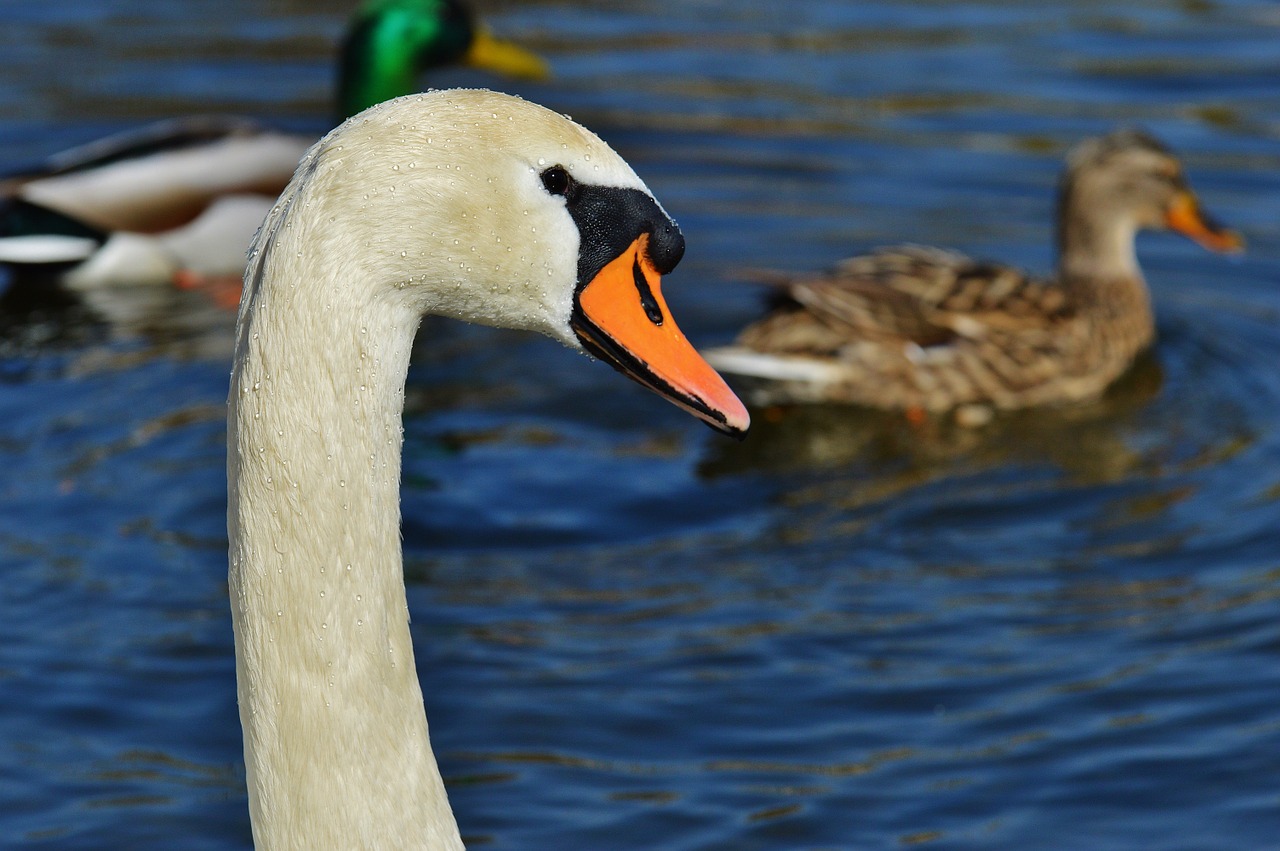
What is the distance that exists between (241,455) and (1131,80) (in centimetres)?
1053

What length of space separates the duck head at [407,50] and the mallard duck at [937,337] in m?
3.55

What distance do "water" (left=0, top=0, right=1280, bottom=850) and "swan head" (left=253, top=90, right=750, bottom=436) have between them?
2036 millimetres

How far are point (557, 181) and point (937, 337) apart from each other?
18.2 ft

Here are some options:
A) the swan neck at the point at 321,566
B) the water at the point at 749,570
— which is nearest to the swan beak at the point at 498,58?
the water at the point at 749,570

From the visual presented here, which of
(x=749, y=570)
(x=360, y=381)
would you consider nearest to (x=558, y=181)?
(x=360, y=381)

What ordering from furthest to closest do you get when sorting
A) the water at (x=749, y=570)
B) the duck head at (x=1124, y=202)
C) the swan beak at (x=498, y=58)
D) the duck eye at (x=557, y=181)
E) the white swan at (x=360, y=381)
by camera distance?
the swan beak at (x=498, y=58) → the duck head at (x=1124, y=202) → the water at (x=749, y=570) → the duck eye at (x=557, y=181) → the white swan at (x=360, y=381)

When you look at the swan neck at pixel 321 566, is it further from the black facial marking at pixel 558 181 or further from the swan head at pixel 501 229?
the black facial marking at pixel 558 181

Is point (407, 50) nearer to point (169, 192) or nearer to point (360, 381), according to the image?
point (169, 192)

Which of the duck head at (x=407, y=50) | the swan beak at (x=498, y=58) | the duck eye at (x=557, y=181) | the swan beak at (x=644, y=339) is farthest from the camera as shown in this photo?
the swan beak at (x=498, y=58)

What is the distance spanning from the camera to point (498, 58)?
11695 millimetres

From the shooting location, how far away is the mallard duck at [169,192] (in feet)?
33.6

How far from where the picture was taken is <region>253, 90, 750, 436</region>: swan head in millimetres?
3174

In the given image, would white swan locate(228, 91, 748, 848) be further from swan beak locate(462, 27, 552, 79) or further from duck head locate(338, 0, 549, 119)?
swan beak locate(462, 27, 552, 79)

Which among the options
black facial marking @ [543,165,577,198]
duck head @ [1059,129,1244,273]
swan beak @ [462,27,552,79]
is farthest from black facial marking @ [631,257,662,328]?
swan beak @ [462,27,552,79]
